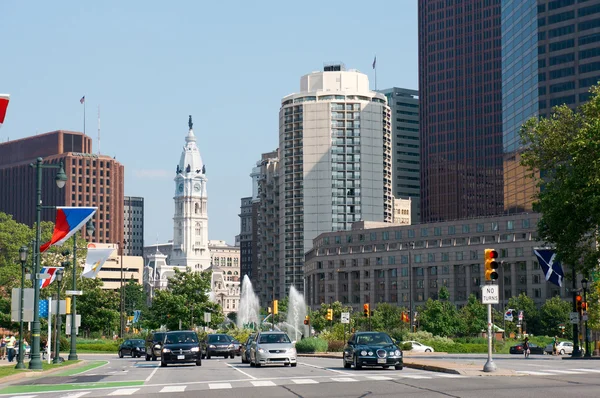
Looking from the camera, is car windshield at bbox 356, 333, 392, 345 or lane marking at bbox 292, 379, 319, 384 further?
car windshield at bbox 356, 333, 392, 345

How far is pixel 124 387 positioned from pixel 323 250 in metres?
167

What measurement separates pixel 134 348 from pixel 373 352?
133ft

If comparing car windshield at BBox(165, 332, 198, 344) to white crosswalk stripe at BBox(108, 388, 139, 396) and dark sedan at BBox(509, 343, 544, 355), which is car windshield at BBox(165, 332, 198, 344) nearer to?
white crosswalk stripe at BBox(108, 388, 139, 396)

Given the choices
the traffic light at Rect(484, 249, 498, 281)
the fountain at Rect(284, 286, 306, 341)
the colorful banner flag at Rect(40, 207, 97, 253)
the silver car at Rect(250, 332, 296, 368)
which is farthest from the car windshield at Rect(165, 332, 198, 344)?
the fountain at Rect(284, 286, 306, 341)

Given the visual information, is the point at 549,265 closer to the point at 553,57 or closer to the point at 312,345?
the point at 312,345

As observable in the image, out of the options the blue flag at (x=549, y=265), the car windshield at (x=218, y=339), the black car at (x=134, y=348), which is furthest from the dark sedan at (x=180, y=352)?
the black car at (x=134, y=348)

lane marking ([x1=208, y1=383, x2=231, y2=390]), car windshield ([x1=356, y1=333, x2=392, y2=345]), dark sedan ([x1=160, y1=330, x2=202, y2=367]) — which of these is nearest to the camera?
lane marking ([x1=208, y1=383, x2=231, y2=390])

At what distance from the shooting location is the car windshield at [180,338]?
46.3 m

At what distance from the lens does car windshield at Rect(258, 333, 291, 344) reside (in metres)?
42.6

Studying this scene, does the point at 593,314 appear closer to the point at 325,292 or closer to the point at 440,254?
the point at 440,254

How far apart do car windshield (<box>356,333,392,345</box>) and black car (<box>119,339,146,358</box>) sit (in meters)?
37.6

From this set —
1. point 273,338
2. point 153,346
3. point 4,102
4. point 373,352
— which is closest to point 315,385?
point 373,352

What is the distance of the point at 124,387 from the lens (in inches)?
1169

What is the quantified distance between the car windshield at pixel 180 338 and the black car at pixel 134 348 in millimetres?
26227
